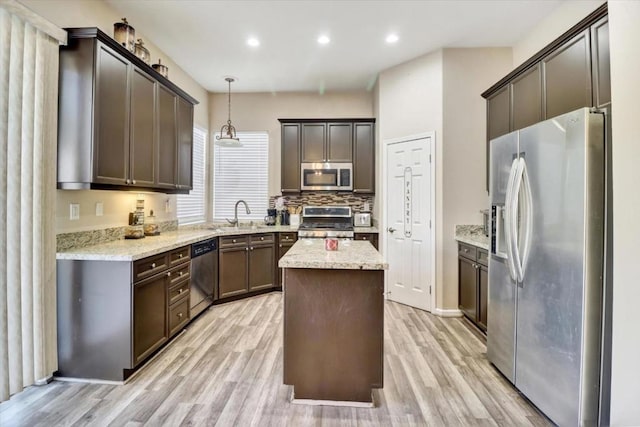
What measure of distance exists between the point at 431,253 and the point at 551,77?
6.90 feet

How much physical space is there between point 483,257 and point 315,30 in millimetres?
2845

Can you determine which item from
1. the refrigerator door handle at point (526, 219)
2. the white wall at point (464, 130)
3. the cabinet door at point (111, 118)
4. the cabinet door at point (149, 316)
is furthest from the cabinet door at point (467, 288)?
the cabinet door at point (111, 118)

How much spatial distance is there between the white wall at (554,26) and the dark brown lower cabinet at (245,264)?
3.74 meters

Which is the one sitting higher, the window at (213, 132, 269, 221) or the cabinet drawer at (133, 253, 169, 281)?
the window at (213, 132, 269, 221)

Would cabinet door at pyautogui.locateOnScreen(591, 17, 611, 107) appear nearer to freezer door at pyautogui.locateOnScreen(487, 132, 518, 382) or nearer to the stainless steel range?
freezer door at pyautogui.locateOnScreen(487, 132, 518, 382)

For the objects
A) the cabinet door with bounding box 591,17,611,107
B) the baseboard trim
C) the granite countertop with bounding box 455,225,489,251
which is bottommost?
the baseboard trim

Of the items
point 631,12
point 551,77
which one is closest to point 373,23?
point 551,77

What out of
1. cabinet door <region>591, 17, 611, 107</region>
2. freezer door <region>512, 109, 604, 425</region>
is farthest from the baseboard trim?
cabinet door <region>591, 17, 611, 107</region>

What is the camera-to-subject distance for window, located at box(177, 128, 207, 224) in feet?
14.7

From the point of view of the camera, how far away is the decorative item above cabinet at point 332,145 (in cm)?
481

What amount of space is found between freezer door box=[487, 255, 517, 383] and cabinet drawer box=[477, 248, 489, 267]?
0.49 m

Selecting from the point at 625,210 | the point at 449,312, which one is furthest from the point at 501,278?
the point at 449,312

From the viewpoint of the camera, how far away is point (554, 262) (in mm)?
1820

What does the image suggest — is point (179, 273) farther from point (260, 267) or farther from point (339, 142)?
point (339, 142)
